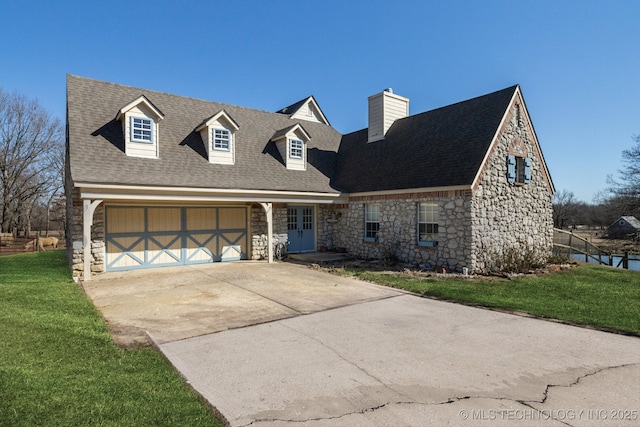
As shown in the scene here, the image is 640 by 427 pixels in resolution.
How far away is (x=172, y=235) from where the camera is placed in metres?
13.6

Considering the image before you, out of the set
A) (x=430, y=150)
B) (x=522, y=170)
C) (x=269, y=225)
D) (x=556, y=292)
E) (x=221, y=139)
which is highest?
(x=221, y=139)

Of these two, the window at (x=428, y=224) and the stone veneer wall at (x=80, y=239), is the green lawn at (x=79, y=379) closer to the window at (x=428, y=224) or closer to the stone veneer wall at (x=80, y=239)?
the stone veneer wall at (x=80, y=239)

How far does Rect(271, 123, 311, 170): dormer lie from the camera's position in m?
16.0

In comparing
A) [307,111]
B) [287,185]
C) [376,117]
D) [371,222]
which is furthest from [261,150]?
[307,111]

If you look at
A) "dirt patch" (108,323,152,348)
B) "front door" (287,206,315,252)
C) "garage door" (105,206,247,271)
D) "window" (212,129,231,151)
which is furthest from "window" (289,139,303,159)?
"dirt patch" (108,323,152,348)

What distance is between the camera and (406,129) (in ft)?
52.4

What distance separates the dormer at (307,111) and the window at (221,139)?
22.9 feet

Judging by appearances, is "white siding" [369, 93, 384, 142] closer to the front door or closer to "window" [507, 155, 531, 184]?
the front door

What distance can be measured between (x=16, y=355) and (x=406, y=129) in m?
14.9

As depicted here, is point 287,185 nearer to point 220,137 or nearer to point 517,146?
point 220,137

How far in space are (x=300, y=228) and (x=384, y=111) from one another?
6.77 m

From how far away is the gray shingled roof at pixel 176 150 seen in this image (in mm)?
11602

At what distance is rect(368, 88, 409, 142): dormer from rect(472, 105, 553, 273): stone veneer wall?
5.45 meters

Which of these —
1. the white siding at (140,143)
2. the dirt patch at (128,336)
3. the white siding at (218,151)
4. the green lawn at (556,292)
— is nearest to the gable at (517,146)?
the green lawn at (556,292)
